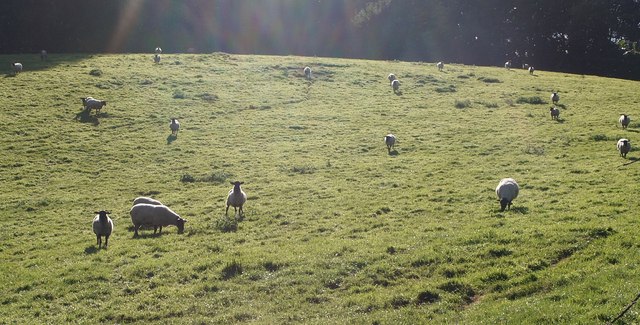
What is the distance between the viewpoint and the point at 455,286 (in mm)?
14289

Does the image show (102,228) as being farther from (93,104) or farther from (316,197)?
(93,104)

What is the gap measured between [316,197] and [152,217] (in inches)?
287

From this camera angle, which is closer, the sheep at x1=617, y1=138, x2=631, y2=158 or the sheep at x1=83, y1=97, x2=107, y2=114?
the sheep at x1=617, y1=138, x2=631, y2=158

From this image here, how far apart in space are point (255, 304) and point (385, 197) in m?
11.5

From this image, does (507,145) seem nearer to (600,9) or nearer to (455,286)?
(455,286)

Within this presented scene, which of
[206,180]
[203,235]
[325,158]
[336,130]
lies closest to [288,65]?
[336,130]

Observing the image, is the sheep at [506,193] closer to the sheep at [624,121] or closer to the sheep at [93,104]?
the sheep at [624,121]

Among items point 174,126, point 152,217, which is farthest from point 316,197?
point 174,126

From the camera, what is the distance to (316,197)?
25.2 m

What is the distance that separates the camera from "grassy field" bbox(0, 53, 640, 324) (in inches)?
552

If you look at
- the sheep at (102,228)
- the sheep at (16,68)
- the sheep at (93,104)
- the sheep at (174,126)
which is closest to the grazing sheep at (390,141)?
the sheep at (174,126)

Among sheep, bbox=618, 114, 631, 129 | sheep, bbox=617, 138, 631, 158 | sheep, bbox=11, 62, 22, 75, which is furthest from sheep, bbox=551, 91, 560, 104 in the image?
sheep, bbox=11, 62, 22, 75

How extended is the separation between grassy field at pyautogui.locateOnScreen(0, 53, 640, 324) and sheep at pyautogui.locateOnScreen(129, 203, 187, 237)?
1.95ft

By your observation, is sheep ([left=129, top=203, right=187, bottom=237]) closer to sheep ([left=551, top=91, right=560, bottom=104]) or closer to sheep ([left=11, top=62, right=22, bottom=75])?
sheep ([left=551, top=91, right=560, bottom=104])
